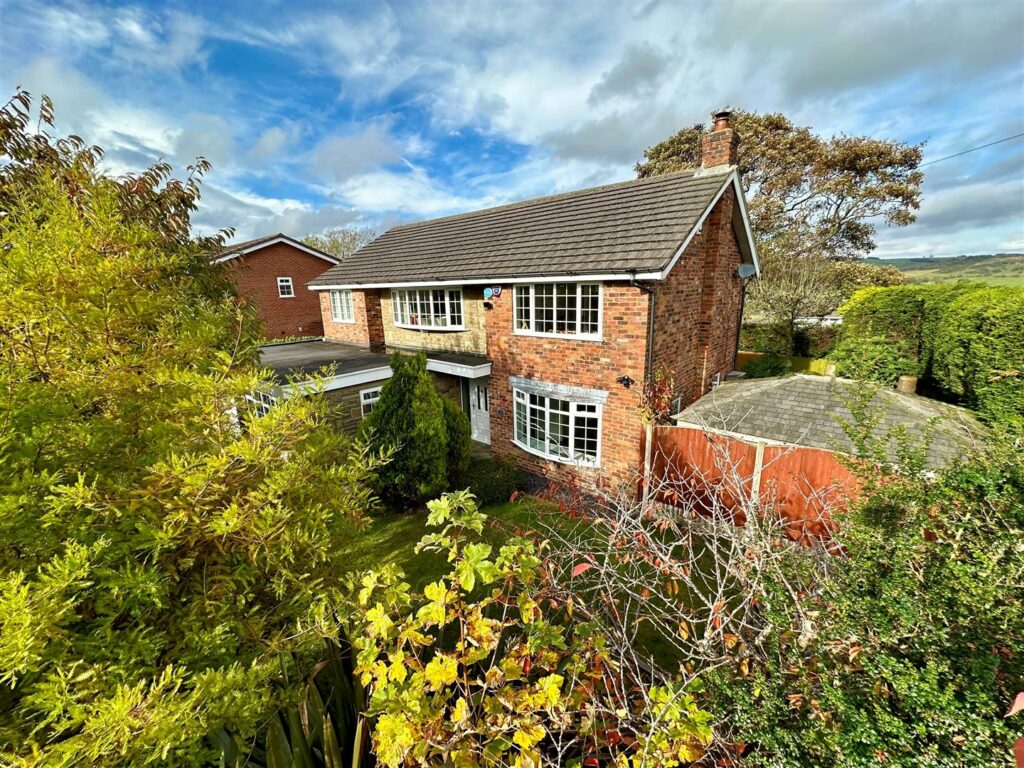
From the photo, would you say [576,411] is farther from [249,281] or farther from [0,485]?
[249,281]

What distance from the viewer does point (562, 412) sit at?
10945mm

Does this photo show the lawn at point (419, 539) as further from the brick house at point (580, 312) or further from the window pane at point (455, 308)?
the window pane at point (455, 308)

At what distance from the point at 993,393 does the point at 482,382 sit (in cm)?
1290

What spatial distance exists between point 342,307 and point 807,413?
17463 millimetres

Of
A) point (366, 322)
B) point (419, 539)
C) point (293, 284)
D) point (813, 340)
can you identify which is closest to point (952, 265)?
point (813, 340)

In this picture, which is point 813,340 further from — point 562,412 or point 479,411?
point 479,411

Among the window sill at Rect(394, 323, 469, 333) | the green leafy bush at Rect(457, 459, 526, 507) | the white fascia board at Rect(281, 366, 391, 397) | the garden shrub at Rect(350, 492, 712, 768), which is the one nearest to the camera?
the garden shrub at Rect(350, 492, 712, 768)

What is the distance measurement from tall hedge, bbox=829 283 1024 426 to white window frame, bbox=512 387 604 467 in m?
5.42

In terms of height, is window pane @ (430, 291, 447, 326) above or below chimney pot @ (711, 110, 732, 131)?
below

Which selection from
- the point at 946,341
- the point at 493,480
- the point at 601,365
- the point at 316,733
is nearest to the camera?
the point at 316,733

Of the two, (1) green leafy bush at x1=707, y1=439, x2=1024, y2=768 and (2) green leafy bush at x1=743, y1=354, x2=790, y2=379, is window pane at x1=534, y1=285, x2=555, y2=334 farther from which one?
(2) green leafy bush at x1=743, y1=354, x2=790, y2=379

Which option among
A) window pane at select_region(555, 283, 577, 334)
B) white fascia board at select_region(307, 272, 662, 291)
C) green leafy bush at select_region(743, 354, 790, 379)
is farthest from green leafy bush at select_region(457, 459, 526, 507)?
green leafy bush at select_region(743, 354, 790, 379)

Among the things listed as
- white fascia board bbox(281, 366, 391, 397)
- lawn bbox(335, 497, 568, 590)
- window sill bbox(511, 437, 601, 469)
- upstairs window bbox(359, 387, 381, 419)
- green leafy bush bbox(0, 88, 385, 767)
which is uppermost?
green leafy bush bbox(0, 88, 385, 767)

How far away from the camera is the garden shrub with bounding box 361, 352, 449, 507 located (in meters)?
9.52
